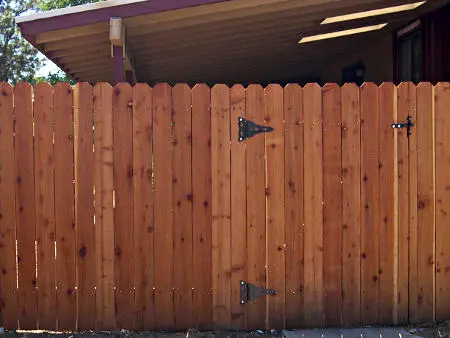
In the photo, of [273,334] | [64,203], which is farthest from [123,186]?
[273,334]

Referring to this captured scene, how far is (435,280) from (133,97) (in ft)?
10.2

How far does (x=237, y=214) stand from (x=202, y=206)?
1.01ft

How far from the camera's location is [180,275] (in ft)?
14.4

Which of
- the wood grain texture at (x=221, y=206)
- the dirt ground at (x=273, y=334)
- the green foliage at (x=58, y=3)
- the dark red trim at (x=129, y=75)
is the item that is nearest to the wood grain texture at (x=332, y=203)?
the dirt ground at (x=273, y=334)

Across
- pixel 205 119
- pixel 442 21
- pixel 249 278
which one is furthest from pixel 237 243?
pixel 442 21

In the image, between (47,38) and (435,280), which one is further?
(47,38)

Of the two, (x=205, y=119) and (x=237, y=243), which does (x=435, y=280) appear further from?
(x=205, y=119)

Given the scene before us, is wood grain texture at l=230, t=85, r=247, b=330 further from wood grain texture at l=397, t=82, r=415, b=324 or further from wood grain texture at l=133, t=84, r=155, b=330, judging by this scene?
wood grain texture at l=397, t=82, r=415, b=324

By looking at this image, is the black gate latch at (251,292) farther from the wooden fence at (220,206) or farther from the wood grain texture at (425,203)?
the wood grain texture at (425,203)

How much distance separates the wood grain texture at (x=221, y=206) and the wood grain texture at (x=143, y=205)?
1.72 ft

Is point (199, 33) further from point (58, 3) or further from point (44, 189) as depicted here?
point (58, 3)

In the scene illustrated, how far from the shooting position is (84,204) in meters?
4.31

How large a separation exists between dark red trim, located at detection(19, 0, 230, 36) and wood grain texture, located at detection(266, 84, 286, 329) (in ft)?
4.13

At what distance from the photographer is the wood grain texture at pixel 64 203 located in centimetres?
428
